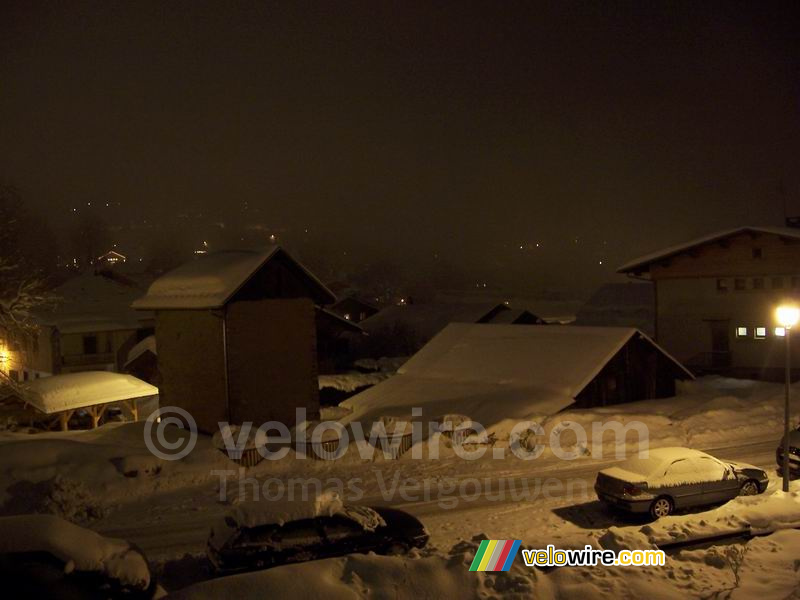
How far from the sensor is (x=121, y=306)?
183 feet

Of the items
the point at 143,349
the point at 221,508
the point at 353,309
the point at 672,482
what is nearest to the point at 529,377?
the point at 672,482

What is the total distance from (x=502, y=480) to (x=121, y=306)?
149ft

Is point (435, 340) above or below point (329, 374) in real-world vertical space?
above

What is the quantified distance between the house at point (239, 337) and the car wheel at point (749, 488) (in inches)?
656

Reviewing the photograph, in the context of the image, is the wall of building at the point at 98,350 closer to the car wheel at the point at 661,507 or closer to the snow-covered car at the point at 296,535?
the snow-covered car at the point at 296,535

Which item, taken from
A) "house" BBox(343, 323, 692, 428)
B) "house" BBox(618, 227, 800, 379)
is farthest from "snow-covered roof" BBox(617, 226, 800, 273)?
"house" BBox(343, 323, 692, 428)

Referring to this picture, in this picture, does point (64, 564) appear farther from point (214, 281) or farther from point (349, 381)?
point (349, 381)

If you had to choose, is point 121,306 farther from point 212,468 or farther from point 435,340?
point 212,468

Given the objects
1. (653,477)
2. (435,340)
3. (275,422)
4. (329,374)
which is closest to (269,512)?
(653,477)

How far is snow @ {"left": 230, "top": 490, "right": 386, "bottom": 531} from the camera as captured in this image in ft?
36.8

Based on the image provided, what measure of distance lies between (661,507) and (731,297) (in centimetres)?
2610

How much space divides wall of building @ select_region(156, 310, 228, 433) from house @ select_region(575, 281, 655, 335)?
52053 mm

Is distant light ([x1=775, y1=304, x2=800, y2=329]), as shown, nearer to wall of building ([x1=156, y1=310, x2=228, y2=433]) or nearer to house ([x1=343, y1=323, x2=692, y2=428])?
house ([x1=343, y1=323, x2=692, y2=428])

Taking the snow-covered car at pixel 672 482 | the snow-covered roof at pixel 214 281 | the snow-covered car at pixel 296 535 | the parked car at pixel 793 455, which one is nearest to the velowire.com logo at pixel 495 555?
the snow-covered car at pixel 296 535
